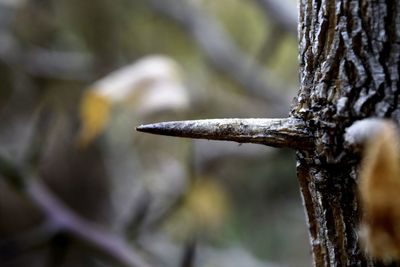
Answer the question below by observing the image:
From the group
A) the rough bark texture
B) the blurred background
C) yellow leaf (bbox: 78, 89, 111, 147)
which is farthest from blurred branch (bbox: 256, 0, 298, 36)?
the rough bark texture

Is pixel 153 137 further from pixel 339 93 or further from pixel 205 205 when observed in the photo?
pixel 339 93

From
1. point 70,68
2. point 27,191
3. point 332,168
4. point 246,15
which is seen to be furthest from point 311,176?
point 246,15

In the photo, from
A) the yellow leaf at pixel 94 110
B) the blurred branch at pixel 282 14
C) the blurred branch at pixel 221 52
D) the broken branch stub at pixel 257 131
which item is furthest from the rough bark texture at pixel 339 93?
the blurred branch at pixel 221 52

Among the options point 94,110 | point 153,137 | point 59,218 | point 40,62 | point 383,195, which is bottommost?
point 383,195

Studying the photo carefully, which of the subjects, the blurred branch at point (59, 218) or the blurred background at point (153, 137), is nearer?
the blurred branch at point (59, 218)

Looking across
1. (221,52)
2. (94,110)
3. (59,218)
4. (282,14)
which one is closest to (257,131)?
(94,110)

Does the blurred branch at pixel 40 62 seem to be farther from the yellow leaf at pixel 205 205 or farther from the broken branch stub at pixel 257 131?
the broken branch stub at pixel 257 131

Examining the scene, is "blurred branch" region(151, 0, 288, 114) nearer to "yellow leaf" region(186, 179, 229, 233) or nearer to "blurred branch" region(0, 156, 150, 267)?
"yellow leaf" region(186, 179, 229, 233)
